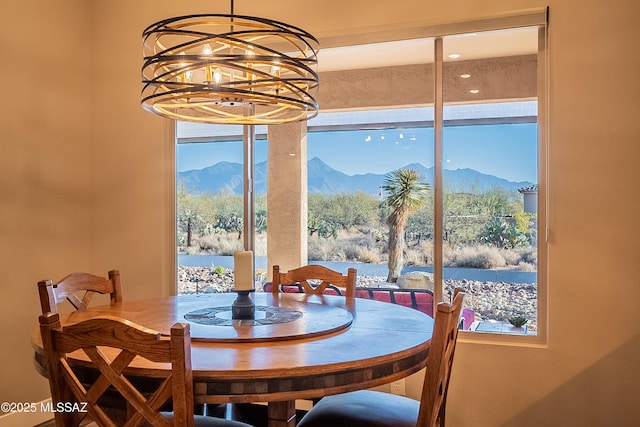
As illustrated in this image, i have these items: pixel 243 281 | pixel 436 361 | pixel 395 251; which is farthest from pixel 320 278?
pixel 436 361

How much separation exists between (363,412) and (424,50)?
2.15 meters

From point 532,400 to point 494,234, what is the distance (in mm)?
927

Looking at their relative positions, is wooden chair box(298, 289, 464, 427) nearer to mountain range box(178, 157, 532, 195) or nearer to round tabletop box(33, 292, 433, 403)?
round tabletop box(33, 292, 433, 403)

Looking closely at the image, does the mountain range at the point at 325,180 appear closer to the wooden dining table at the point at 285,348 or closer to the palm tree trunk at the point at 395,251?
the palm tree trunk at the point at 395,251

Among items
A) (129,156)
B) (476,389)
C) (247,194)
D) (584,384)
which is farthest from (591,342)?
(129,156)

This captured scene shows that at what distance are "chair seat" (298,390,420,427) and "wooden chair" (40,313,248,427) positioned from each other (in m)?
0.70

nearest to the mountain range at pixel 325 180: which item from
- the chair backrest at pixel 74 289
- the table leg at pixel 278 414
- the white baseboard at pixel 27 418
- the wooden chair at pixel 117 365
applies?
the chair backrest at pixel 74 289

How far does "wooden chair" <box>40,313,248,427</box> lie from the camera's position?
1.35 metres

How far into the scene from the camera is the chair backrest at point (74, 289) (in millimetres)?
2217

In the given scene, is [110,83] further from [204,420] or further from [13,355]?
[204,420]

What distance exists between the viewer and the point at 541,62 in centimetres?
293

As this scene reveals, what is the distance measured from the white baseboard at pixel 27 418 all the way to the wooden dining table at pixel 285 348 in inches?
51.5

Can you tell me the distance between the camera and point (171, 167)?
370 cm

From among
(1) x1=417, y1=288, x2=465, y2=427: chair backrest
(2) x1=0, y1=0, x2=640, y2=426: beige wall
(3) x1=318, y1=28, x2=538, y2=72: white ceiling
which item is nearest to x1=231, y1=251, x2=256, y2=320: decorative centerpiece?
(1) x1=417, y1=288, x2=465, y2=427: chair backrest
